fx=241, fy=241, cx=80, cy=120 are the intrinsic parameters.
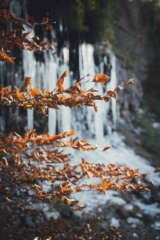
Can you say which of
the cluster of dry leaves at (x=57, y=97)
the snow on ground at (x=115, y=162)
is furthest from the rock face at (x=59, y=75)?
the cluster of dry leaves at (x=57, y=97)

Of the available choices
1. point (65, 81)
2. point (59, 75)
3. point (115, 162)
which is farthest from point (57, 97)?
point (115, 162)

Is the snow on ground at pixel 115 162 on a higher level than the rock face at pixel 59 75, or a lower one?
lower

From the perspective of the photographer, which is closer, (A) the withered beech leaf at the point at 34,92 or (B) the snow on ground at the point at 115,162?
(A) the withered beech leaf at the point at 34,92

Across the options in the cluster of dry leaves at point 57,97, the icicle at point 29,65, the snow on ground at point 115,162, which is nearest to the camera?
the cluster of dry leaves at point 57,97

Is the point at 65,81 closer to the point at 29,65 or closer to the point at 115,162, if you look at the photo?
the point at 29,65

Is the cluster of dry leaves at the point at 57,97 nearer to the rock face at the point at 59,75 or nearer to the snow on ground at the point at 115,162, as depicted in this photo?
the rock face at the point at 59,75

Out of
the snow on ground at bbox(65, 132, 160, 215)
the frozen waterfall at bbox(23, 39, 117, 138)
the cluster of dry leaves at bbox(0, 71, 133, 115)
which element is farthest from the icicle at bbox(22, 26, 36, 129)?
the cluster of dry leaves at bbox(0, 71, 133, 115)

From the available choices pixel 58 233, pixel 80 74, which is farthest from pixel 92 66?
pixel 58 233

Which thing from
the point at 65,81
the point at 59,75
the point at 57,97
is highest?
the point at 59,75

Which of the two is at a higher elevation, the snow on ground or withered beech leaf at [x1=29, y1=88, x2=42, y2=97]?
withered beech leaf at [x1=29, y1=88, x2=42, y2=97]

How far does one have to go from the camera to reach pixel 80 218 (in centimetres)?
435

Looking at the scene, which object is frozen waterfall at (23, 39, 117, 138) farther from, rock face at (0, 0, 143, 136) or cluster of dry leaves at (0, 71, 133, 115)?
cluster of dry leaves at (0, 71, 133, 115)

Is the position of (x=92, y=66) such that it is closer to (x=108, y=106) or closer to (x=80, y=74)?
(x=80, y=74)

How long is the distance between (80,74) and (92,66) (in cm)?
75
